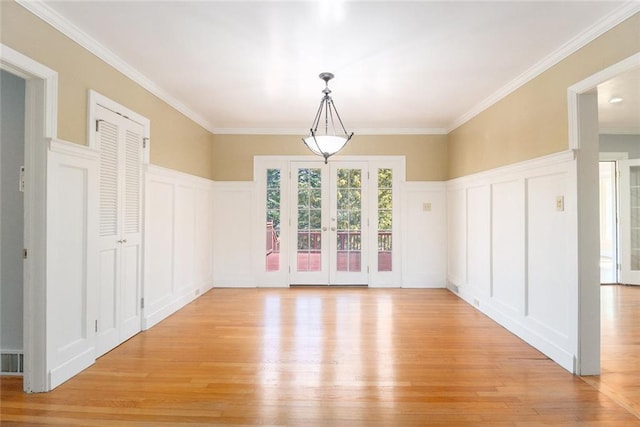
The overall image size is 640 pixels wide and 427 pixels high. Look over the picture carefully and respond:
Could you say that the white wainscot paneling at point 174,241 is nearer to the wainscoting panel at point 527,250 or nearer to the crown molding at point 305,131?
the crown molding at point 305,131

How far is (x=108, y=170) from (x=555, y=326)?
410 cm

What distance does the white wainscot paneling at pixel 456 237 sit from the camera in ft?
15.9

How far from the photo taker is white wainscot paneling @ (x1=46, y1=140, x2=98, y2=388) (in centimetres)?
235

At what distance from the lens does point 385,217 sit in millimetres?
5664

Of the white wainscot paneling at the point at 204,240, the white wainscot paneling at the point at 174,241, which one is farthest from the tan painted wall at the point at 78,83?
the white wainscot paneling at the point at 204,240

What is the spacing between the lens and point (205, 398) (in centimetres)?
229

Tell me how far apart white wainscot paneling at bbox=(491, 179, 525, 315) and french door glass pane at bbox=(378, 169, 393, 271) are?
1.89 metres

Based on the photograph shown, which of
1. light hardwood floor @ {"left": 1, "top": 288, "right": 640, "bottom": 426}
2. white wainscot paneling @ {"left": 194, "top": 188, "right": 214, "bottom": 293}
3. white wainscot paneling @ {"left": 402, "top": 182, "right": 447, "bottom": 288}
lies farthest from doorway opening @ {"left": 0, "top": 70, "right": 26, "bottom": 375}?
white wainscot paneling @ {"left": 402, "top": 182, "right": 447, "bottom": 288}

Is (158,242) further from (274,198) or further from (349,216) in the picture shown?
(349,216)

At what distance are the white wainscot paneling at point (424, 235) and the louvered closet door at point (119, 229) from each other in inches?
154

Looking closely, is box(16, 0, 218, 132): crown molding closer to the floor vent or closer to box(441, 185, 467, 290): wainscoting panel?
the floor vent

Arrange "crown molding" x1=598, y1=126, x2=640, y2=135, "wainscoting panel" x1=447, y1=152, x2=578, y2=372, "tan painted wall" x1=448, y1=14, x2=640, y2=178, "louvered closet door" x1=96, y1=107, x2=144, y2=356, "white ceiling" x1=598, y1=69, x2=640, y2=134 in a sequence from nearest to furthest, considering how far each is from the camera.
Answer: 1. "tan painted wall" x1=448, y1=14, x2=640, y2=178
2. "wainscoting panel" x1=447, y1=152, x2=578, y2=372
3. "louvered closet door" x1=96, y1=107, x2=144, y2=356
4. "white ceiling" x1=598, y1=69, x2=640, y2=134
5. "crown molding" x1=598, y1=126, x2=640, y2=135

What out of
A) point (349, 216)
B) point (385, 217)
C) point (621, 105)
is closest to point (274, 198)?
point (349, 216)

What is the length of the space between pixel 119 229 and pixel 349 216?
347 centimetres
